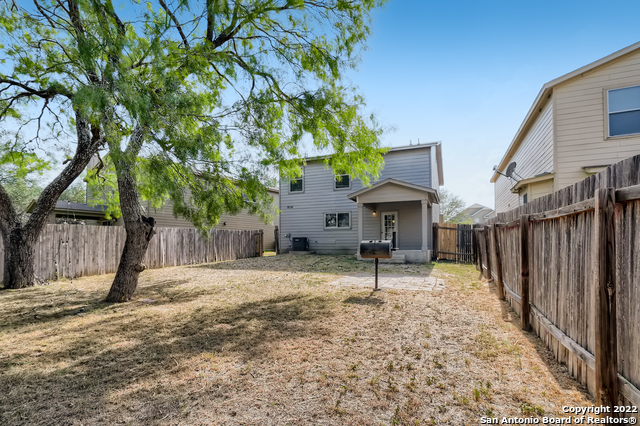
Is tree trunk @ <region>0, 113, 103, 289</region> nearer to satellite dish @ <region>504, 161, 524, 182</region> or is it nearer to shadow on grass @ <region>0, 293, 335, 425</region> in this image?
shadow on grass @ <region>0, 293, 335, 425</region>

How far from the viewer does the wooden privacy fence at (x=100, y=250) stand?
824cm

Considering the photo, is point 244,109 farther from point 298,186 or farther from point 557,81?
point 298,186

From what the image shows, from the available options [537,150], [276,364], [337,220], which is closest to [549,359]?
[276,364]

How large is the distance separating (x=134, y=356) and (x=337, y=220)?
42.8ft

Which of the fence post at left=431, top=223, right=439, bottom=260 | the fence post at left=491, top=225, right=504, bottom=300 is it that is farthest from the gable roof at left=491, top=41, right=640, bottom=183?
the fence post at left=431, top=223, right=439, bottom=260

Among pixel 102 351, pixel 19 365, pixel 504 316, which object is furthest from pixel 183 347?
pixel 504 316

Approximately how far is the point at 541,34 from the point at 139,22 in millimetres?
9326

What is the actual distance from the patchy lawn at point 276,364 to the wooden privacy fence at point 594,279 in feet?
1.22

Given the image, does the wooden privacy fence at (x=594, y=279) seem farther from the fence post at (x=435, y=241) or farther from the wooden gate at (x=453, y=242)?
the fence post at (x=435, y=241)

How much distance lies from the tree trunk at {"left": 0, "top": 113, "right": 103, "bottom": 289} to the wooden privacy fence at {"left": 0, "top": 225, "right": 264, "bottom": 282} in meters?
0.56

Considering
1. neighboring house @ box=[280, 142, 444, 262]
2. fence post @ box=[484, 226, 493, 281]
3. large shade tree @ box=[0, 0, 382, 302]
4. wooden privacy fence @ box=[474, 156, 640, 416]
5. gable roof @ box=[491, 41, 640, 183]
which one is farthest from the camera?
neighboring house @ box=[280, 142, 444, 262]

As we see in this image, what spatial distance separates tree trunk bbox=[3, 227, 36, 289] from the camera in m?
7.30

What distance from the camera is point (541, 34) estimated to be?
7668 millimetres

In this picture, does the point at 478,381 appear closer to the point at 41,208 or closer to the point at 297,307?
the point at 297,307
